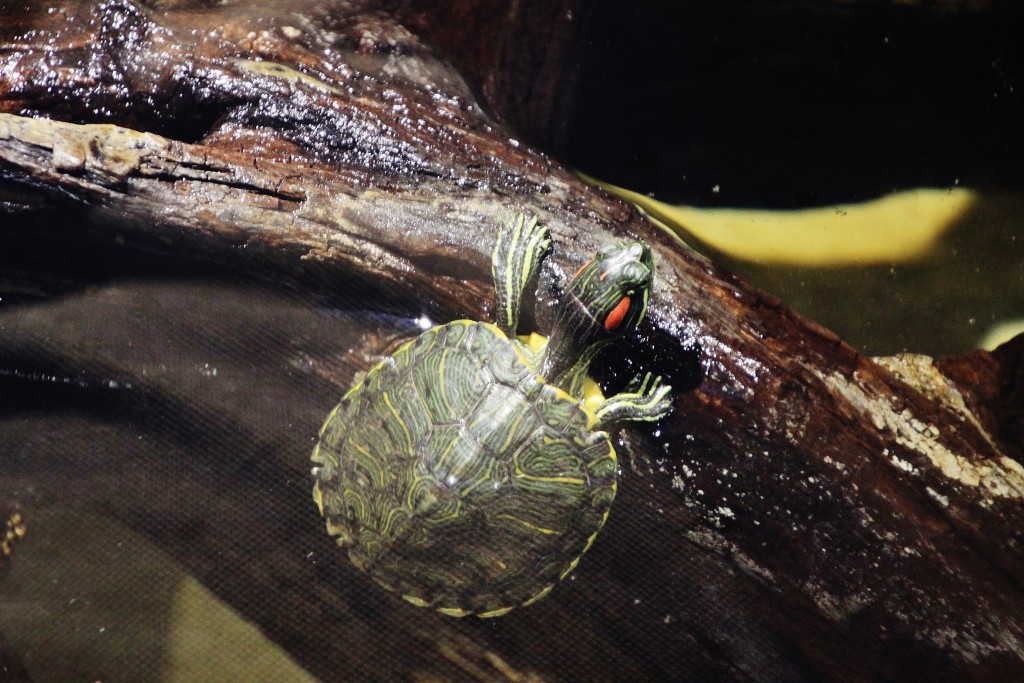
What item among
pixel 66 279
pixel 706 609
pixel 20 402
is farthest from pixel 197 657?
pixel 706 609

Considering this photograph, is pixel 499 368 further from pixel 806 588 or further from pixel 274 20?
pixel 274 20

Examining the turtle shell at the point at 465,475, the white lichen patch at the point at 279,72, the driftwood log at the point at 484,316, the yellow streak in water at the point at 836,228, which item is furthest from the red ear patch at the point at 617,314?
the white lichen patch at the point at 279,72

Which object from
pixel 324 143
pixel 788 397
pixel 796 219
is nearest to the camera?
pixel 788 397

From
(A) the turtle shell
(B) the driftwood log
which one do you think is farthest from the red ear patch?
(A) the turtle shell

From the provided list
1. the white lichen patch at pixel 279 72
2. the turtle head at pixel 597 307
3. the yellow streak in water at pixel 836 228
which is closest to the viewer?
the turtle head at pixel 597 307

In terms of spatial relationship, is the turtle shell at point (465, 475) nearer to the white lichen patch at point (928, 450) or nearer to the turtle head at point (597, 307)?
the turtle head at point (597, 307)

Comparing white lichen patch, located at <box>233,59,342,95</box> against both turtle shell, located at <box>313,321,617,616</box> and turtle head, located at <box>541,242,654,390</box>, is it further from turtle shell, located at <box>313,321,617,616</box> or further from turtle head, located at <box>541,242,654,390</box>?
turtle head, located at <box>541,242,654,390</box>

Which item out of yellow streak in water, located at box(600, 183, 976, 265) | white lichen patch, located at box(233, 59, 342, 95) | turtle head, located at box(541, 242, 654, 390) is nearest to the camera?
turtle head, located at box(541, 242, 654, 390)
